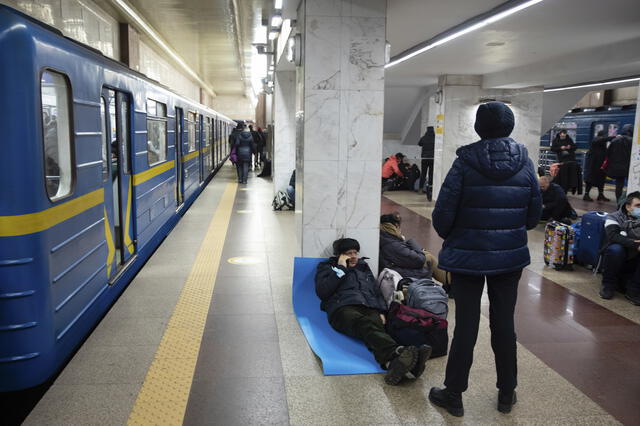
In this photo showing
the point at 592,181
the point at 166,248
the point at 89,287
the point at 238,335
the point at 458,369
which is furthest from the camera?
A: the point at 592,181

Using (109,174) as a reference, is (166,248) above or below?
below

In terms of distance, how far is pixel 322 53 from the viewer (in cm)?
545

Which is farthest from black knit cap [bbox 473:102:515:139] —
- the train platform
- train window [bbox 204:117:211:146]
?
train window [bbox 204:117:211:146]

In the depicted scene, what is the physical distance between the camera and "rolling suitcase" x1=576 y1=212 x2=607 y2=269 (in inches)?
278

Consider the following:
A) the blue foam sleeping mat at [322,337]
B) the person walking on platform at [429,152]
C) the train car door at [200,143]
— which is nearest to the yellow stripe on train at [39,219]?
the blue foam sleeping mat at [322,337]

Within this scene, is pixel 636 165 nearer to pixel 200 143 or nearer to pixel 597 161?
pixel 597 161

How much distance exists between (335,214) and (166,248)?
10.7 ft

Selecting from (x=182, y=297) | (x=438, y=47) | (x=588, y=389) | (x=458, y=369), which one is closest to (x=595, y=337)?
(x=588, y=389)

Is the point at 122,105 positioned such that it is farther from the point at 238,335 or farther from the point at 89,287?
the point at 238,335

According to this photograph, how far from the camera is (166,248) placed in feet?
25.9

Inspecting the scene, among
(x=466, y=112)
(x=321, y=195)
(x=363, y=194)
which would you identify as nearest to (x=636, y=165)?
(x=363, y=194)

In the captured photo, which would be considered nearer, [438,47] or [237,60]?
[438,47]

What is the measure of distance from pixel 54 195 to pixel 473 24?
5.73 meters

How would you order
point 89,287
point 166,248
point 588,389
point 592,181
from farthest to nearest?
point 592,181
point 166,248
point 89,287
point 588,389
